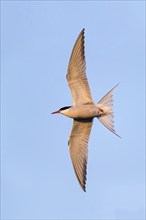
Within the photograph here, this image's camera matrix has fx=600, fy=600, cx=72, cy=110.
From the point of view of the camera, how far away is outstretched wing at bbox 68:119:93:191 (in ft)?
41.7

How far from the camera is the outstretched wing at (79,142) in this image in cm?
1270

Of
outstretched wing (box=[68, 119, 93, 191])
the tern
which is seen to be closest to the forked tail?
the tern

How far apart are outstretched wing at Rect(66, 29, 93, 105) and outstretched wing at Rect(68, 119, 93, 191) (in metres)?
0.60

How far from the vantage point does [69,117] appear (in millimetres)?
12570

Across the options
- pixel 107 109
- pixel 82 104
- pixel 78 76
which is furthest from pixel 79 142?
pixel 78 76

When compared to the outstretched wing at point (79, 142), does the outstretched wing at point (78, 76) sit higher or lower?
higher

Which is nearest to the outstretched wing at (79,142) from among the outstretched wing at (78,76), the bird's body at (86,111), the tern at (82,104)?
the tern at (82,104)

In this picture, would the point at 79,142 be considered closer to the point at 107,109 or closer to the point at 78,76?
the point at 107,109

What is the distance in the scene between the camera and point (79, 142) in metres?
13.0

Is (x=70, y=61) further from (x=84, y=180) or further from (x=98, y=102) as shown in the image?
(x=84, y=180)

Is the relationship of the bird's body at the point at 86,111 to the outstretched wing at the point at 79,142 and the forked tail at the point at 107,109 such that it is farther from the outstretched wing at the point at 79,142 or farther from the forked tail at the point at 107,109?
the outstretched wing at the point at 79,142

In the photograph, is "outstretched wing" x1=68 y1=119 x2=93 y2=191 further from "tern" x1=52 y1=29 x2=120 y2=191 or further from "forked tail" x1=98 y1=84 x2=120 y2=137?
"forked tail" x1=98 y1=84 x2=120 y2=137

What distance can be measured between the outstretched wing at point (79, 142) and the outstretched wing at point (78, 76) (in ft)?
1.98

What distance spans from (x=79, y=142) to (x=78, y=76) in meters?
1.58
